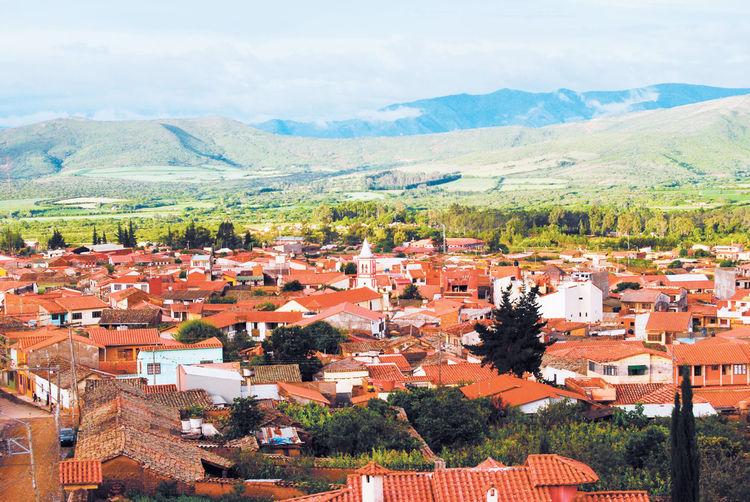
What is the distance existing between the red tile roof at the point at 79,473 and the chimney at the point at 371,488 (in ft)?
12.5

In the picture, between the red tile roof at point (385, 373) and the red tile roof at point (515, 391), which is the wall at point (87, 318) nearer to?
the red tile roof at point (385, 373)

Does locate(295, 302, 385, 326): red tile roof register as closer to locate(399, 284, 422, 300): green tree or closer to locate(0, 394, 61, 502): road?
locate(399, 284, 422, 300): green tree

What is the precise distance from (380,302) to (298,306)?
455cm

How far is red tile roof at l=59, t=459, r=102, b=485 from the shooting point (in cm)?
1346

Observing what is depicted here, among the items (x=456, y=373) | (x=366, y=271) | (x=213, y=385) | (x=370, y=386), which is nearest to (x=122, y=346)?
(x=213, y=385)

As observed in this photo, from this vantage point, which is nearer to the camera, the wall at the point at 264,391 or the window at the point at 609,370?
the wall at the point at 264,391

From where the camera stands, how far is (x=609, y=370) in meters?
27.9

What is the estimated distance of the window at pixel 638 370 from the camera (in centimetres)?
2780

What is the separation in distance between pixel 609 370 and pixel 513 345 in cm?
239

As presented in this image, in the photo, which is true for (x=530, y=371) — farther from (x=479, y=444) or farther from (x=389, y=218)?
(x=389, y=218)

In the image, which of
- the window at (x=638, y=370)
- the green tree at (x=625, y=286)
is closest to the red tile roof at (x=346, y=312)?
the window at (x=638, y=370)

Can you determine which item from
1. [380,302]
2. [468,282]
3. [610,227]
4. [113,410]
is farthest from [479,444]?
[610,227]

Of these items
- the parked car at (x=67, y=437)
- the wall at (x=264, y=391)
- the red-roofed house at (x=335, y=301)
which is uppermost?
the parked car at (x=67, y=437)

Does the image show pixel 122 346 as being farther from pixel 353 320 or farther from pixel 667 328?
pixel 667 328
